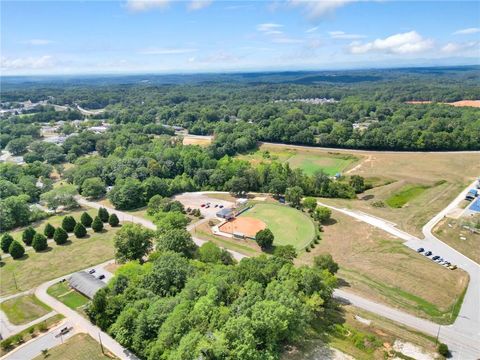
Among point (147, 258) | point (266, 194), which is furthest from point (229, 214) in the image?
point (147, 258)

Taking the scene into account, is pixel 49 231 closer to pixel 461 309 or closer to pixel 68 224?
pixel 68 224

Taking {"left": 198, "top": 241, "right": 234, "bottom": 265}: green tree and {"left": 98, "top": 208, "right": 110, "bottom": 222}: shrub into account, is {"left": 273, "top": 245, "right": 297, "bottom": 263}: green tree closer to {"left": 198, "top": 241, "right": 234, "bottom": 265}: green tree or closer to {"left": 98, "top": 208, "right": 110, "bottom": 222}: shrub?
{"left": 198, "top": 241, "right": 234, "bottom": 265}: green tree

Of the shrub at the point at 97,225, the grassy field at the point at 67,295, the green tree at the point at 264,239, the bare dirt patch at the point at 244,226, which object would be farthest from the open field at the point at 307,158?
the grassy field at the point at 67,295

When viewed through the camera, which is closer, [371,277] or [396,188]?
[371,277]

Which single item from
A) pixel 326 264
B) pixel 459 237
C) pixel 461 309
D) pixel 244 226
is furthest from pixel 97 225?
pixel 459 237

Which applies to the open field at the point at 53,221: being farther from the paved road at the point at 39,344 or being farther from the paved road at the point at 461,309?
the paved road at the point at 461,309

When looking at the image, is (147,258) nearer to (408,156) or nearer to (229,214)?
(229,214)
